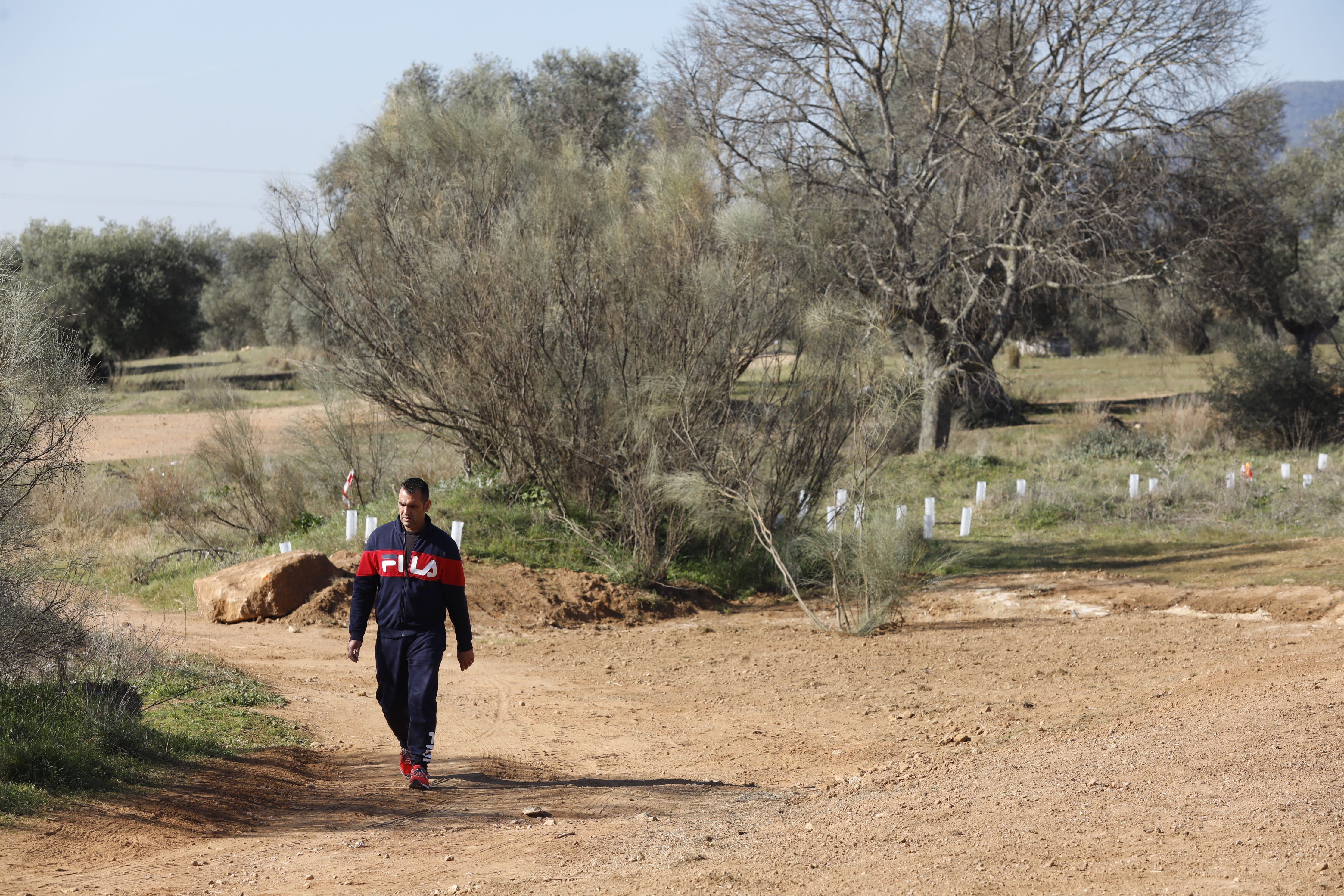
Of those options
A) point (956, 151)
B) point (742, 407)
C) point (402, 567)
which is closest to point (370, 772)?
point (402, 567)

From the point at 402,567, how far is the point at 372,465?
457 inches

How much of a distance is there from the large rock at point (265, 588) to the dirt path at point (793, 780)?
1.05m

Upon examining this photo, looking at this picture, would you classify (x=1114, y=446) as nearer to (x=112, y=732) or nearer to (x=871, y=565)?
(x=871, y=565)

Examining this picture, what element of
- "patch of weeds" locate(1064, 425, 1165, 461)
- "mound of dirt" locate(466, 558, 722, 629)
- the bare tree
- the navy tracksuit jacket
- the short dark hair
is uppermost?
the bare tree

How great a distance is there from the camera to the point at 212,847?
16.1 feet

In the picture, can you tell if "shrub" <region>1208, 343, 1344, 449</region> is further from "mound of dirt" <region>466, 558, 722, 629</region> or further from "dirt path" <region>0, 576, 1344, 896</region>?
"mound of dirt" <region>466, 558, 722, 629</region>

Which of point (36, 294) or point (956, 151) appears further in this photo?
point (956, 151)

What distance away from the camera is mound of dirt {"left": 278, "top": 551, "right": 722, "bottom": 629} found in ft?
38.1

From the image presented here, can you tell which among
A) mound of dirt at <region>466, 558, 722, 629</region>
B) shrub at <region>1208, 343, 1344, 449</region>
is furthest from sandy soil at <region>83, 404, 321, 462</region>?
shrub at <region>1208, 343, 1344, 449</region>

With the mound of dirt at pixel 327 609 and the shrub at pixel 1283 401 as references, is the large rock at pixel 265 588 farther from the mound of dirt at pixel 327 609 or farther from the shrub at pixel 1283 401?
the shrub at pixel 1283 401

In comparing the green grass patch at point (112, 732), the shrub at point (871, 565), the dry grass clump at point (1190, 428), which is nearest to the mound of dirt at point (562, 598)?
the shrub at point (871, 565)

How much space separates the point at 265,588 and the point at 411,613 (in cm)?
629

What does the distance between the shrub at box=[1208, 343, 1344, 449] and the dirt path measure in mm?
15186

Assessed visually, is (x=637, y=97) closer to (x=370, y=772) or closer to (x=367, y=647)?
(x=367, y=647)
